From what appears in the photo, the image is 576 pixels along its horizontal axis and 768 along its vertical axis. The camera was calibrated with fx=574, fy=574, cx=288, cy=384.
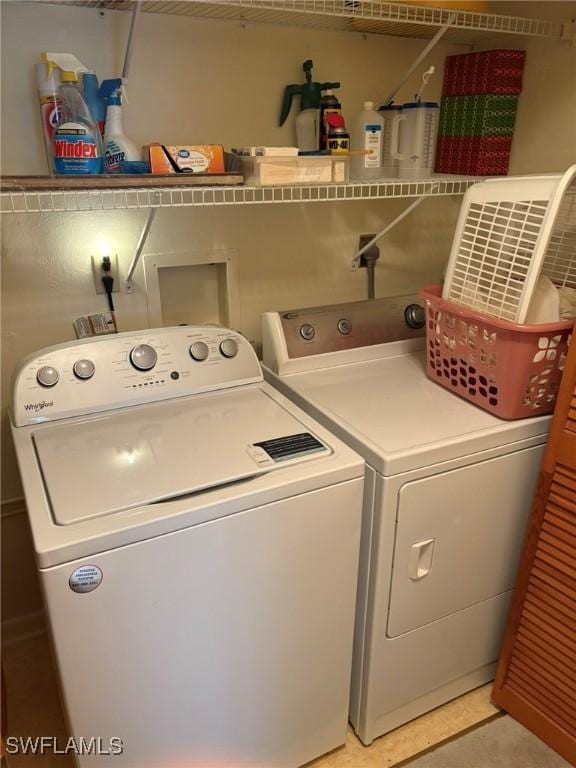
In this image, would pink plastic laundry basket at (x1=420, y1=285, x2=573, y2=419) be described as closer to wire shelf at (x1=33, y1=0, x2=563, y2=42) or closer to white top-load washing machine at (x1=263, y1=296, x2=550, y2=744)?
white top-load washing machine at (x1=263, y1=296, x2=550, y2=744)

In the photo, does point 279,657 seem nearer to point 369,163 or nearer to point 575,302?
point 575,302

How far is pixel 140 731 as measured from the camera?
1204 mm

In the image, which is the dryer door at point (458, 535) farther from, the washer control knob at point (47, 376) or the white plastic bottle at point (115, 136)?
the white plastic bottle at point (115, 136)

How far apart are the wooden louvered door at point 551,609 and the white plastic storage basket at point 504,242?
215mm

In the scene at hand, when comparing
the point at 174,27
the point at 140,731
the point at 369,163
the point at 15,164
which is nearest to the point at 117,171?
the point at 15,164

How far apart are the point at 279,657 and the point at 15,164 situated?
1391 mm

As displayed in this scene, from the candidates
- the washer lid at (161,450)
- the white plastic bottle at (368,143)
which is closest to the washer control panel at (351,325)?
the washer lid at (161,450)

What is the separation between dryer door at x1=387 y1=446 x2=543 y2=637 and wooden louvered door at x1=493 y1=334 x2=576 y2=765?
0.21ft

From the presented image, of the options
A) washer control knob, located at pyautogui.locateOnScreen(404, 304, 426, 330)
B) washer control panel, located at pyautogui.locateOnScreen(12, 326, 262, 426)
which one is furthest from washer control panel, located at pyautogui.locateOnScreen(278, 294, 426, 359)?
washer control panel, located at pyautogui.locateOnScreen(12, 326, 262, 426)

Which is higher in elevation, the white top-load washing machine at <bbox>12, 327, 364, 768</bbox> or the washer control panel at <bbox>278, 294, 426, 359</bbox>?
the washer control panel at <bbox>278, 294, 426, 359</bbox>

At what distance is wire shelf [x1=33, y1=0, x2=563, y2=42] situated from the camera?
4.64 feet

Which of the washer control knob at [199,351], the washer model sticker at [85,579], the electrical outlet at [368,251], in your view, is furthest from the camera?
the electrical outlet at [368,251]

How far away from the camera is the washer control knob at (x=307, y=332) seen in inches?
67.9

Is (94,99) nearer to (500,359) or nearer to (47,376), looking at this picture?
(47,376)
